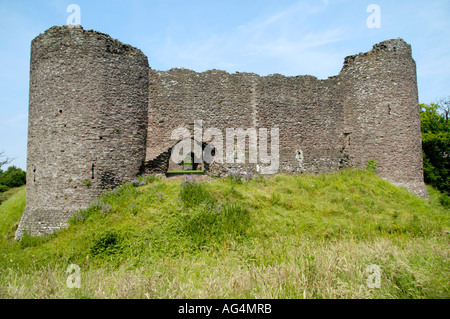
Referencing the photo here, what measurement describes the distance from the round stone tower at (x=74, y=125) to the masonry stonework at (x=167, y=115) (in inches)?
1.4

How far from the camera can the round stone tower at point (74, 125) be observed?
33.0 ft

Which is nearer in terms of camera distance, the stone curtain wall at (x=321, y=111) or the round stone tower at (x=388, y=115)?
the stone curtain wall at (x=321, y=111)

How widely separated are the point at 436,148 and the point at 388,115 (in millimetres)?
9798

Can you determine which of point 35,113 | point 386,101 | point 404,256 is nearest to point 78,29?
point 35,113

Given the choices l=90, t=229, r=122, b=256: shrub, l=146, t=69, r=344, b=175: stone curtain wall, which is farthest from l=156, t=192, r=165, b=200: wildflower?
l=146, t=69, r=344, b=175: stone curtain wall

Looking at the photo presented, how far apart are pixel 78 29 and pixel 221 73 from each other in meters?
5.61

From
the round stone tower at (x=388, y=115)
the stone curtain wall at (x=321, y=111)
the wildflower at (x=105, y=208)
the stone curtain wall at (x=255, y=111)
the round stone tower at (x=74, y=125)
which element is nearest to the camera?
the wildflower at (x=105, y=208)

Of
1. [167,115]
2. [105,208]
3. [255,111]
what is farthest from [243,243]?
[255,111]

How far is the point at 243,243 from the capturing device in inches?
305

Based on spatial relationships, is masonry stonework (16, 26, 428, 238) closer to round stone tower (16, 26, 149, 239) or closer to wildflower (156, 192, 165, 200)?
round stone tower (16, 26, 149, 239)

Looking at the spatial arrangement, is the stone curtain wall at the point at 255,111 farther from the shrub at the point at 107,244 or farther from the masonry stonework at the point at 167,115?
the shrub at the point at 107,244

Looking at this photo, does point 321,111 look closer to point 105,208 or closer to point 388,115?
point 388,115

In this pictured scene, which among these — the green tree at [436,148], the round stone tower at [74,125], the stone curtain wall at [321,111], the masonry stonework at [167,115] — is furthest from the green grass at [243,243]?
the green tree at [436,148]

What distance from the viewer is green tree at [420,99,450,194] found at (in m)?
19.0
